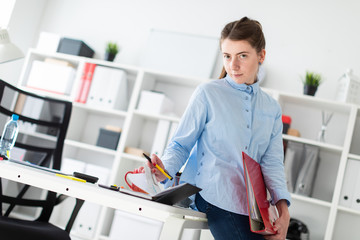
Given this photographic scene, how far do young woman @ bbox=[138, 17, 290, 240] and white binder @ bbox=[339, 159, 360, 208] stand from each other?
1.68m

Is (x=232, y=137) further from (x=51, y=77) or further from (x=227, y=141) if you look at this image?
(x=51, y=77)

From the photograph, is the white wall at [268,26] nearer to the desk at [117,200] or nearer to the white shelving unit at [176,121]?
the white shelving unit at [176,121]

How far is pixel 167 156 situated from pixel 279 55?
245cm

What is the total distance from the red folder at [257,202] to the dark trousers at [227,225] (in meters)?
0.04

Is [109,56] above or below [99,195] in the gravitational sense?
above

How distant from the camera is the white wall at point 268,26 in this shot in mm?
3467

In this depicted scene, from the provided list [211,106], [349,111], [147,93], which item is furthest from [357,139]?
[211,106]

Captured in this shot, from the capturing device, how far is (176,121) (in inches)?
133

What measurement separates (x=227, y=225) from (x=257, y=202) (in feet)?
0.38

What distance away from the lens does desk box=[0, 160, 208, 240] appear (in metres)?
1.05

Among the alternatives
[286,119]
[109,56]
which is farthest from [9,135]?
[286,119]

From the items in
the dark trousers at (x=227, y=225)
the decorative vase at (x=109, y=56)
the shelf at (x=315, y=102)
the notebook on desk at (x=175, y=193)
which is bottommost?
the dark trousers at (x=227, y=225)

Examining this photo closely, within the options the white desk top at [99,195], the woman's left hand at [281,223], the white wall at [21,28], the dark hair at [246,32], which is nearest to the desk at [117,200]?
the white desk top at [99,195]

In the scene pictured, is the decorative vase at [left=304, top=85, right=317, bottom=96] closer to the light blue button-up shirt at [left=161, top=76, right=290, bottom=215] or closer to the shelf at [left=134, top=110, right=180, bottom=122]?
the shelf at [left=134, top=110, right=180, bottom=122]
